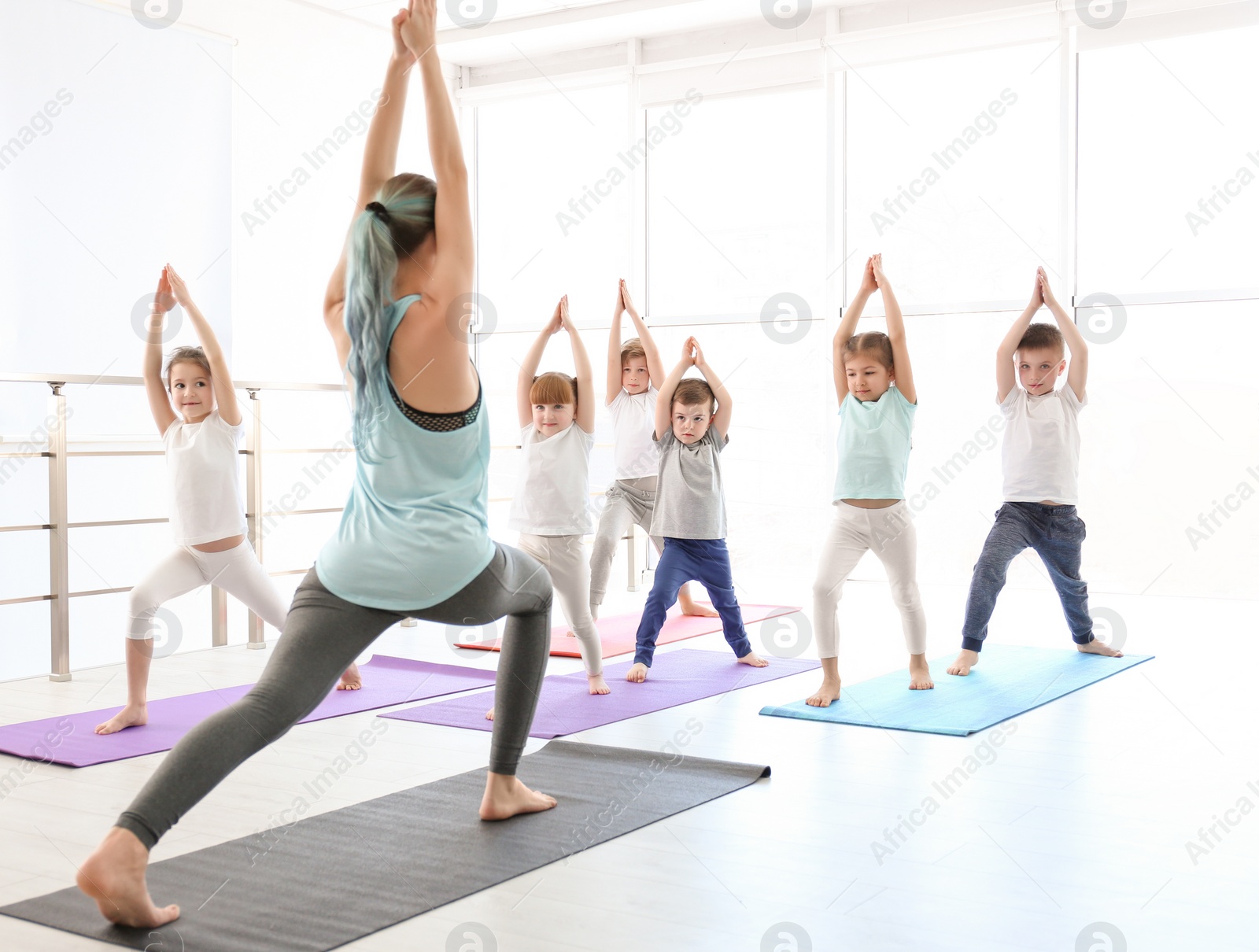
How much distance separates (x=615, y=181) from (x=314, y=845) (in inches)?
210

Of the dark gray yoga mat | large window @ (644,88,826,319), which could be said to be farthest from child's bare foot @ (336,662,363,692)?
large window @ (644,88,826,319)

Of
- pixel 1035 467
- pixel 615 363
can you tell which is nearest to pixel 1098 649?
pixel 1035 467

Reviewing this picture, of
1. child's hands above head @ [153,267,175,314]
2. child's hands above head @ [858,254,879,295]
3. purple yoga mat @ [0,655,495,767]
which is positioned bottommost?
purple yoga mat @ [0,655,495,767]

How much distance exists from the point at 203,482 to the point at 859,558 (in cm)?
178

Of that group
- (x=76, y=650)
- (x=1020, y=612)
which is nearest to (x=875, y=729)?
(x=1020, y=612)

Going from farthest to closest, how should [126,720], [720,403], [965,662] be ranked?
[720,403] → [965,662] → [126,720]

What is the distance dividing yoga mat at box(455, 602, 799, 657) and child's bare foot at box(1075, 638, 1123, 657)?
45.7 inches

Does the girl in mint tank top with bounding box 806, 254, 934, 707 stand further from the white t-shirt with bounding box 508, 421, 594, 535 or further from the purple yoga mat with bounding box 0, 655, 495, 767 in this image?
the purple yoga mat with bounding box 0, 655, 495, 767

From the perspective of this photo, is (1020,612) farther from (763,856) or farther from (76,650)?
(76,650)

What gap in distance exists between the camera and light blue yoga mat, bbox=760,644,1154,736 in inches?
119

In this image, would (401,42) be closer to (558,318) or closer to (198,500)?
(558,318)

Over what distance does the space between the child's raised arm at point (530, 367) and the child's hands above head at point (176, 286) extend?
0.91 metres

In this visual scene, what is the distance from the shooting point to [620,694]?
135 inches

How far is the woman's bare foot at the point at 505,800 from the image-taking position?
7.27ft
